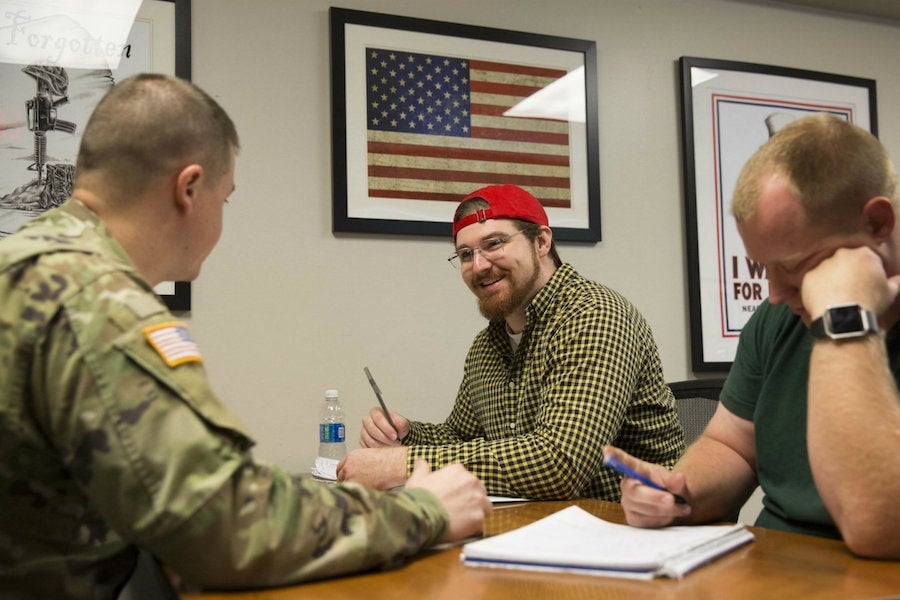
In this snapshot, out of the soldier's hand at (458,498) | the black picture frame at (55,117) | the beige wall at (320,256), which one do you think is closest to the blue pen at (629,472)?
the soldier's hand at (458,498)

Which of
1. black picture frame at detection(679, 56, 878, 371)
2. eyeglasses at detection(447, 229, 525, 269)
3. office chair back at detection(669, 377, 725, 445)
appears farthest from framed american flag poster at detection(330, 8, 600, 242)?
office chair back at detection(669, 377, 725, 445)

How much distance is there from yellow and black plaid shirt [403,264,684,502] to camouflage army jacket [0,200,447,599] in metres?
0.72

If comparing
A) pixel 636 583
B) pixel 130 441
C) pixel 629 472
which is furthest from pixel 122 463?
pixel 629 472

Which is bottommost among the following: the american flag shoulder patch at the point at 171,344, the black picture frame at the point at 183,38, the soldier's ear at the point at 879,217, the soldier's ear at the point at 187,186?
the american flag shoulder patch at the point at 171,344

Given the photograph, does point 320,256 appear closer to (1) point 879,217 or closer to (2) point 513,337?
(2) point 513,337

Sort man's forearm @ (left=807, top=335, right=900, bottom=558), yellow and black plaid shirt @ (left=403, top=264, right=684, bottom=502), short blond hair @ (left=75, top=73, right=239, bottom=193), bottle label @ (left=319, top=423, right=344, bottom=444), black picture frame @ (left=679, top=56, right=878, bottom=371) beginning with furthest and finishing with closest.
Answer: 1. black picture frame @ (left=679, top=56, right=878, bottom=371)
2. bottle label @ (left=319, top=423, right=344, bottom=444)
3. yellow and black plaid shirt @ (left=403, top=264, right=684, bottom=502)
4. short blond hair @ (left=75, top=73, right=239, bottom=193)
5. man's forearm @ (left=807, top=335, right=900, bottom=558)

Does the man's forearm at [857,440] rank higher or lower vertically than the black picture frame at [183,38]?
lower

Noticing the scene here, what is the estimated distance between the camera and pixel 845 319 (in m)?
1.16

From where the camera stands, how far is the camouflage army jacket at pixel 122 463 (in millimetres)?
897

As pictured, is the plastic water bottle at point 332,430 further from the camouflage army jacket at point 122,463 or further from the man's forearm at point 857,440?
the man's forearm at point 857,440

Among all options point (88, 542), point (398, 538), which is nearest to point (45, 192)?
point (88, 542)

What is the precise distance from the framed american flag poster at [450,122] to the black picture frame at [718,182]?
44cm

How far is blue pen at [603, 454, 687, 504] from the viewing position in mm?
1236

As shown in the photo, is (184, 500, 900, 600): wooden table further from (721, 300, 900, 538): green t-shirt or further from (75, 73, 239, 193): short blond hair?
(75, 73, 239, 193): short blond hair
